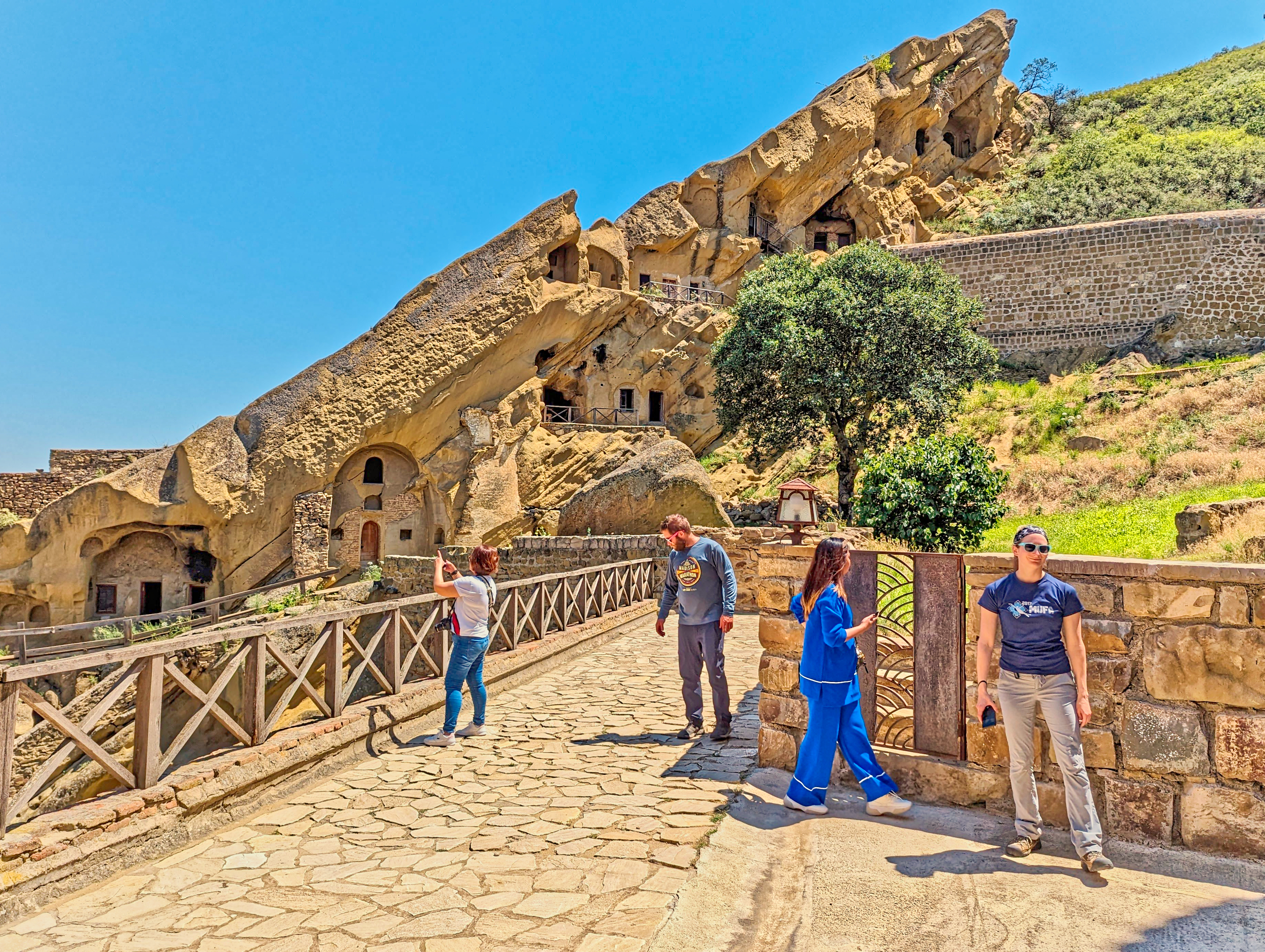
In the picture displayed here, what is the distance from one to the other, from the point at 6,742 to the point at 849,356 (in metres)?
18.9

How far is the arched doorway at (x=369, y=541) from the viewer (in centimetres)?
2430

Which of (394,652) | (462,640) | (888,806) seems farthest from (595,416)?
(888,806)

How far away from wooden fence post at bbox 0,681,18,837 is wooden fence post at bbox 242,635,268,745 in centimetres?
148

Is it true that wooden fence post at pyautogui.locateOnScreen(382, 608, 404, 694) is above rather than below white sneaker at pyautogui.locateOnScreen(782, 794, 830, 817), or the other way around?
above

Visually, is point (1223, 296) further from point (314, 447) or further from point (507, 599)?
point (314, 447)

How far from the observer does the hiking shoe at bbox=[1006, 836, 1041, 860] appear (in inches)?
147

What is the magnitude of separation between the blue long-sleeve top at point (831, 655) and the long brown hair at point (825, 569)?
0.13 feet

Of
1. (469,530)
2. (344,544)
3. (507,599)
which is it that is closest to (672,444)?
(469,530)

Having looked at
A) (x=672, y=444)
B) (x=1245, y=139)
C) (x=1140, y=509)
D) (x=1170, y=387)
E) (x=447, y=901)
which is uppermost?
(x=1245, y=139)

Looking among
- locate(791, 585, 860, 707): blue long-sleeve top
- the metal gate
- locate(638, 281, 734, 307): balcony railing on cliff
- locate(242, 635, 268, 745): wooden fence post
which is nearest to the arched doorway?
locate(638, 281, 734, 307): balcony railing on cliff

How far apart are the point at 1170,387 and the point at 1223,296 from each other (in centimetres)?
644

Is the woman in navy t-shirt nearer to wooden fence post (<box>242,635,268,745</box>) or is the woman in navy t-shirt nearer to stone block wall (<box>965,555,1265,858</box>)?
stone block wall (<box>965,555,1265,858</box>)

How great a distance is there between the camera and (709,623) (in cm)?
601

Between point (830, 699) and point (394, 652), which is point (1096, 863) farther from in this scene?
point (394, 652)
